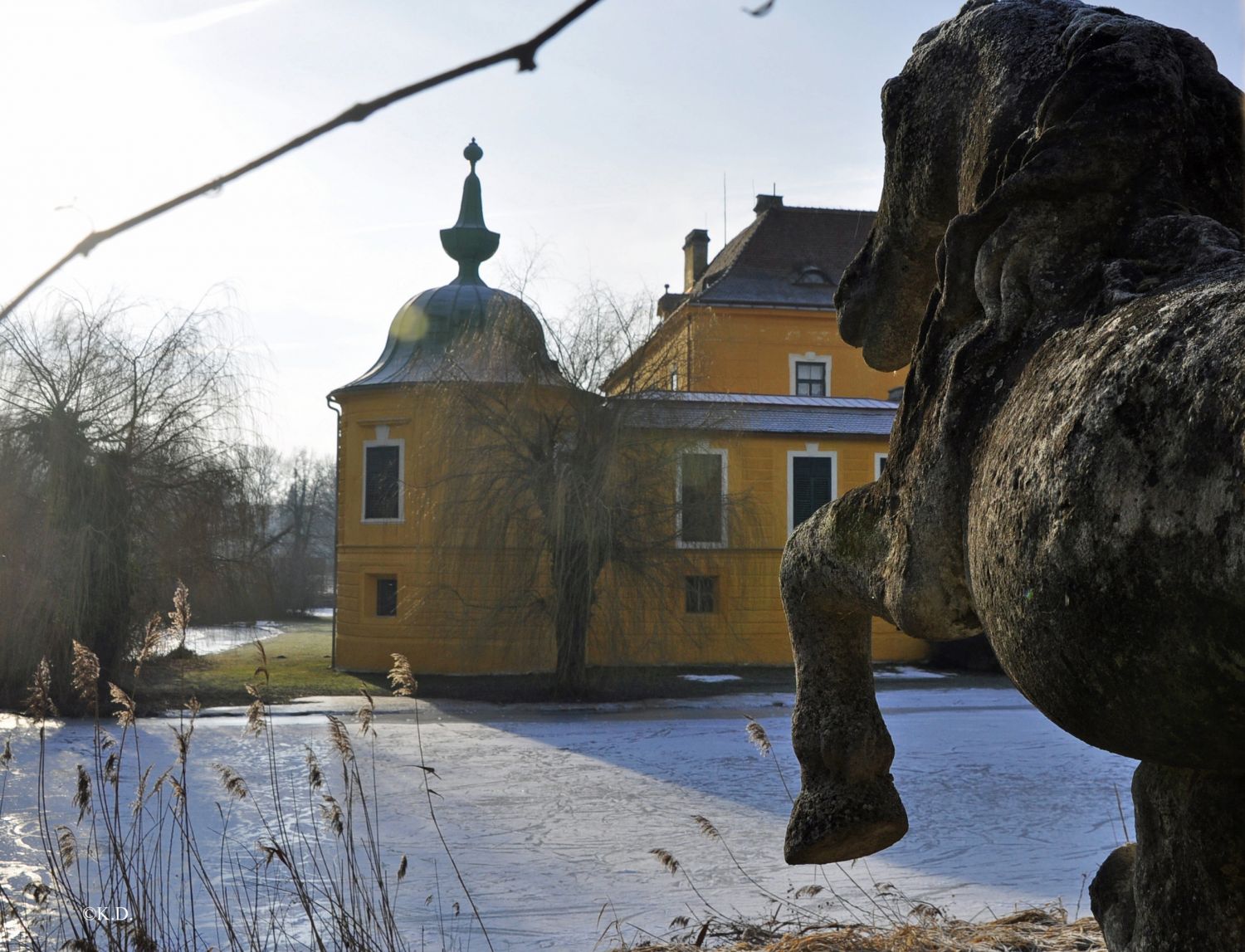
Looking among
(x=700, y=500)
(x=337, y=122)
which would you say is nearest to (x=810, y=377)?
(x=700, y=500)

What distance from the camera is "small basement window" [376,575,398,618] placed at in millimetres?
25016

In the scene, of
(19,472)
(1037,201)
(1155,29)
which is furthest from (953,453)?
(19,472)

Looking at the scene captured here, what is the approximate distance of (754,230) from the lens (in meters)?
33.7

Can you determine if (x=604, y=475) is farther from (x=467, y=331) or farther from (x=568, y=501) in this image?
(x=467, y=331)

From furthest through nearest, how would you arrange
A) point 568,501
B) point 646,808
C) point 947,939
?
1. point 568,501
2. point 646,808
3. point 947,939

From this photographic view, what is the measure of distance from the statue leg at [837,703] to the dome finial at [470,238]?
2689 centimetres

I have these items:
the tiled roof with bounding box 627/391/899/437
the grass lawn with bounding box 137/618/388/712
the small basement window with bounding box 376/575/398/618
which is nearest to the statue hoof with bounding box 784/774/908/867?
the grass lawn with bounding box 137/618/388/712

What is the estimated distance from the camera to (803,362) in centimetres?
3164

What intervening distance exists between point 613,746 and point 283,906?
7.74 metres

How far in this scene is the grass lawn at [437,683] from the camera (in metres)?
18.8

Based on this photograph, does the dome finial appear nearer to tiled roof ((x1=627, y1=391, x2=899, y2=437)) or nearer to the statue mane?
tiled roof ((x1=627, y1=391, x2=899, y2=437))

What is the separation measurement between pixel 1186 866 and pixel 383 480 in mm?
A: 23708

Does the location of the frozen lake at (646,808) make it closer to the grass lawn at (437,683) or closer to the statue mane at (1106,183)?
the grass lawn at (437,683)

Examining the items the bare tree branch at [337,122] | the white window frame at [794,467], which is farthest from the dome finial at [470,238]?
the bare tree branch at [337,122]
